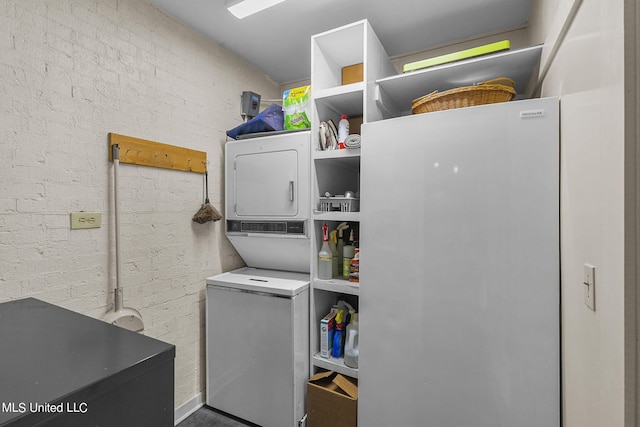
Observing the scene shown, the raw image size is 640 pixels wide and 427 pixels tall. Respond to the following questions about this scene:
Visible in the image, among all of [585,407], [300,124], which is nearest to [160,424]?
[585,407]

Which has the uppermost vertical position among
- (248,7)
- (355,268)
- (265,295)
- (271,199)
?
(248,7)

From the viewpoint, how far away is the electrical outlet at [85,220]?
1.55 meters

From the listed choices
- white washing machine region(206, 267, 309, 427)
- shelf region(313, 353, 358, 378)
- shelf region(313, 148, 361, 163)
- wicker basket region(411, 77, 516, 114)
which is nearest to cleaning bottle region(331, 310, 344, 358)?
shelf region(313, 353, 358, 378)

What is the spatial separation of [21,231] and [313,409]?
1.83 meters

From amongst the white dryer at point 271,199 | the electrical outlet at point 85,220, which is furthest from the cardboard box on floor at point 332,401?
the electrical outlet at point 85,220

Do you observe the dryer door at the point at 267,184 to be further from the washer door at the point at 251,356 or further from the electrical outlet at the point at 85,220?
the electrical outlet at the point at 85,220

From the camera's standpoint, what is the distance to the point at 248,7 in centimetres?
184

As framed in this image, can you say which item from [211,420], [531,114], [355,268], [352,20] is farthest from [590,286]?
[211,420]

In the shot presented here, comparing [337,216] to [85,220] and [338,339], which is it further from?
[85,220]

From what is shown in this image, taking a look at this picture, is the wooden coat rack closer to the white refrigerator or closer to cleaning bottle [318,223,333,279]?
cleaning bottle [318,223,333,279]

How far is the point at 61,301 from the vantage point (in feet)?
4.94

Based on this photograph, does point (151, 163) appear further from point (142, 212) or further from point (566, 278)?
point (566, 278)

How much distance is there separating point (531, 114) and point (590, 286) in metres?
0.76

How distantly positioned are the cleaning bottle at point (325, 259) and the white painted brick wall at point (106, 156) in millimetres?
916
